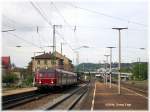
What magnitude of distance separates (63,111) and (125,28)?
28.2 m

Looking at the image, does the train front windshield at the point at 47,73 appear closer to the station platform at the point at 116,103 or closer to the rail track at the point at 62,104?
the station platform at the point at 116,103

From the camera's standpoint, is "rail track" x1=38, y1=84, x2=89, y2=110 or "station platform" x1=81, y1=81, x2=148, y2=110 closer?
"rail track" x1=38, y1=84, x2=89, y2=110

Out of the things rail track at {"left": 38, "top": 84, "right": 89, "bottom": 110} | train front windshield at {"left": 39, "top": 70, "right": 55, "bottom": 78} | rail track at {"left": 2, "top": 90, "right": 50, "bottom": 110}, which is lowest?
rail track at {"left": 38, "top": 84, "right": 89, "bottom": 110}

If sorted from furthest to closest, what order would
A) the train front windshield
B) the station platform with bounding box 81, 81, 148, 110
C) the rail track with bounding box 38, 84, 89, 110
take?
1. the train front windshield
2. the station platform with bounding box 81, 81, 148, 110
3. the rail track with bounding box 38, 84, 89, 110

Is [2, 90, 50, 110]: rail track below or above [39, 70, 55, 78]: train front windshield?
below

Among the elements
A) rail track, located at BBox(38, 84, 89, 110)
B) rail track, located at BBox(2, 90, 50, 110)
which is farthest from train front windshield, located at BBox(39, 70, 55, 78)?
rail track, located at BBox(38, 84, 89, 110)

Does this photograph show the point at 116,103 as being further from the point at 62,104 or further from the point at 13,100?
the point at 13,100

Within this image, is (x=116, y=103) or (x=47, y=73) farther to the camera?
(x=47, y=73)

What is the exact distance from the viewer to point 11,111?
74.2 ft

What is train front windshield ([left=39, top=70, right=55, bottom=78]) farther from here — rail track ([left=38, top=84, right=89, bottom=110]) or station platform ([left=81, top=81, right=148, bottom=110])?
rail track ([left=38, top=84, right=89, bottom=110])

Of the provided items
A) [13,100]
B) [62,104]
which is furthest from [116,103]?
[13,100]

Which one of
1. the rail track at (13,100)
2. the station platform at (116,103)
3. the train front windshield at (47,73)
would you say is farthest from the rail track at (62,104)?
the train front windshield at (47,73)

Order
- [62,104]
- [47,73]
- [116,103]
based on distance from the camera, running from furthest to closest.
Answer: [47,73], [116,103], [62,104]

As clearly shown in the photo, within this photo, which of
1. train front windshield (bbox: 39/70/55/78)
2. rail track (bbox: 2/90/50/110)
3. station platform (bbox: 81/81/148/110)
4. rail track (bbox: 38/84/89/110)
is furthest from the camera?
train front windshield (bbox: 39/70/55/78)
